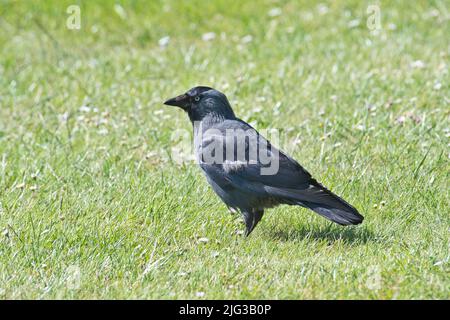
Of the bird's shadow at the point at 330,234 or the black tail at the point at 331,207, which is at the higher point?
the black tail at the point at 331,207

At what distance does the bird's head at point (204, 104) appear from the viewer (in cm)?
565

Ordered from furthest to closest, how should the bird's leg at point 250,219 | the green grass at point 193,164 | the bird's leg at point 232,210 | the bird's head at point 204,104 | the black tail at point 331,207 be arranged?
the bird's head at point 204,104, the bird's leg at point 232,210, the bird's leg at point 250,219, the black tail at point 331,207, the green grass at point 193,164

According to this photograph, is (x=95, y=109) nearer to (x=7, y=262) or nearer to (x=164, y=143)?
(x=164, y=143)

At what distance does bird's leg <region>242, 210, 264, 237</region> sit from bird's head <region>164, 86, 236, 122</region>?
28.3 inches

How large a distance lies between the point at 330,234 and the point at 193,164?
1451 millimetres

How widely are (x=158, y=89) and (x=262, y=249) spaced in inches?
133

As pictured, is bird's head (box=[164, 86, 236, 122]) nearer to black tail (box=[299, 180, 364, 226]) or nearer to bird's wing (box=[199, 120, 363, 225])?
bird's wing (box=[199, 120, 363, 225])

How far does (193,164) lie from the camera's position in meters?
6.30

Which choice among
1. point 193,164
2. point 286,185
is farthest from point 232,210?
point 193,164

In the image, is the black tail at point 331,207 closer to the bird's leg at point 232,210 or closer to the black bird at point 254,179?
the black bird at point 254,179

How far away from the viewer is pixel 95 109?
7.41 m

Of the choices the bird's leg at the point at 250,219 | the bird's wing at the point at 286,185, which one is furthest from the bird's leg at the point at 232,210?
the bird's wing at the point at 286,185

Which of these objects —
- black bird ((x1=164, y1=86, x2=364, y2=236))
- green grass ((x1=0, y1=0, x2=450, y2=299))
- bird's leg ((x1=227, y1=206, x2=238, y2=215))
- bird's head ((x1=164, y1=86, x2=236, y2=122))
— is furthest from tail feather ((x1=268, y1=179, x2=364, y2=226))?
bird's head ((x1=164, y1=86, x2=236, y2=122))

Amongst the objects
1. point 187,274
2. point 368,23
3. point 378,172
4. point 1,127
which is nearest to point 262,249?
point 187,274
